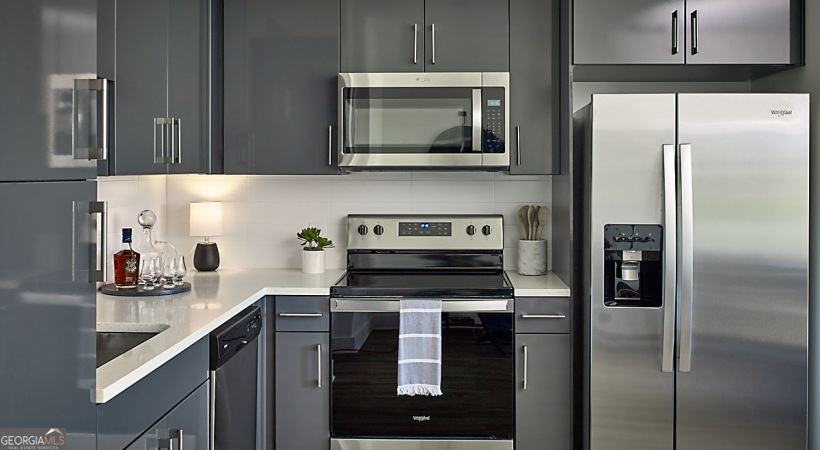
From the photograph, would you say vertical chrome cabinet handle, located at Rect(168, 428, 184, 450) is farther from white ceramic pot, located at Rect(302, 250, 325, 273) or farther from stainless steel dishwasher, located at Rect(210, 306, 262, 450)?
white ceramic pot, located at Rect(302, 250, 325, 273)

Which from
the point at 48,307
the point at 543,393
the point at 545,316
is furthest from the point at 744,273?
the point at 48,307

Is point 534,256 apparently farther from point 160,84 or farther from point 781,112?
point 160,84

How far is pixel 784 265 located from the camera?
2.86 meters

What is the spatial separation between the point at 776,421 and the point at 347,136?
6.59ft

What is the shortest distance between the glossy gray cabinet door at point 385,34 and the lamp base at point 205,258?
1066mm

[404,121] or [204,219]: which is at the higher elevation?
[404,121]

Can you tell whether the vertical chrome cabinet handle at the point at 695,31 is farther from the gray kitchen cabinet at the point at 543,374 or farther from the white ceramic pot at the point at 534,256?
the gray kitchen cabinet at the point at 543,374

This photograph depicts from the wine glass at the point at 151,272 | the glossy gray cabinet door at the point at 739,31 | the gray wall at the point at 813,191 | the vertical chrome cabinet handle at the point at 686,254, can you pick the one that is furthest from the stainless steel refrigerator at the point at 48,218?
the gray wall at the point at 813,191

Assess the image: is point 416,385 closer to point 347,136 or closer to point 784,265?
point 347,136

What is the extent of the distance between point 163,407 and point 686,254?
190 centimetres

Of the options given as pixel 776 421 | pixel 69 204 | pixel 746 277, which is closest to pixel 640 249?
pixel 746 277

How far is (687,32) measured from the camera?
311 cm

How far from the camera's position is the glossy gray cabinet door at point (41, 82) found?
1.12 meters

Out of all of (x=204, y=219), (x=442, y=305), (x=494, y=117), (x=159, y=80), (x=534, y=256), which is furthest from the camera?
(x=204, y=219)
